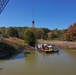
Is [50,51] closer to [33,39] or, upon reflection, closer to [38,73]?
[33,39]

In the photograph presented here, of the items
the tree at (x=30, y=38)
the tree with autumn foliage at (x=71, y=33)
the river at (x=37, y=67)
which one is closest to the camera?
the river at (x=37, y=67)

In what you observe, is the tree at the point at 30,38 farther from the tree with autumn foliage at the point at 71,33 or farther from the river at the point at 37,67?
the river at the point at 37,67

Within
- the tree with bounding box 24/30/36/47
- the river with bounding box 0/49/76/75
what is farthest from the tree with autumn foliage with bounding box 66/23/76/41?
the river with bounding box 0/49/76/75

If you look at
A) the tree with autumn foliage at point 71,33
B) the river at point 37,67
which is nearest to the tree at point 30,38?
the tree with autumn foliage at point 71,33

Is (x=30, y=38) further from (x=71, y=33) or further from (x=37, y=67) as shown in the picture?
(x=37, y=67)

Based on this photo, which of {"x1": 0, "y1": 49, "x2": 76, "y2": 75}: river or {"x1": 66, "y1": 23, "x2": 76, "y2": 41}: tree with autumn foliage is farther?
{"x1": 66, "y1": 23, "x2": 76, "y2": 41}: tree with autumn foliage

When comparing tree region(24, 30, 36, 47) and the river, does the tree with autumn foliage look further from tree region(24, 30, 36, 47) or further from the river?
the river

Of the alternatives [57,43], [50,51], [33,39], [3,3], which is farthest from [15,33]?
[3,3]

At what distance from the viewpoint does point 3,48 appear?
139 ft

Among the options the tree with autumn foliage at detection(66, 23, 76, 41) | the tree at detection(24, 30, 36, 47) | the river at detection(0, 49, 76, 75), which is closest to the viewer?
the river at detection(0, 49, 76, 75)

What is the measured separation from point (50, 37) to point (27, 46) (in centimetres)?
4332

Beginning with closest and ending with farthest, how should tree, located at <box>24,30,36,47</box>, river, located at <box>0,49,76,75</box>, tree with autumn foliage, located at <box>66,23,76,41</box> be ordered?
river, located at <box>0,49,76,75</box> → tree, located at <box>24,30,36,47</box> → tree with autumn foliage, located at <box>66,23,76,41</box>

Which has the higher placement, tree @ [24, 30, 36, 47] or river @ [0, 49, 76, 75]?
tree @ [24, 30, 36, 47]

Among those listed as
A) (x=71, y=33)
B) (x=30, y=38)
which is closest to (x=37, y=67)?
(x=30, y=38)
